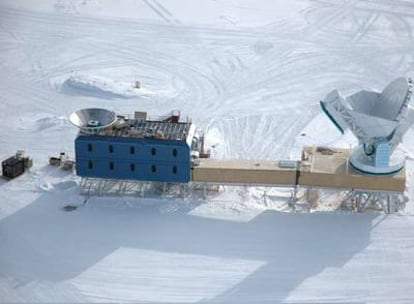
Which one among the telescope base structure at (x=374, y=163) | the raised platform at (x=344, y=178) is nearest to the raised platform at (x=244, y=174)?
the raised platform at (x=344, y=178)

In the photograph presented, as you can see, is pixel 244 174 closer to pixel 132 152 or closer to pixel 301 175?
pixel 301 175

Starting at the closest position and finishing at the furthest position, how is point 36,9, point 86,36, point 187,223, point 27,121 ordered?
point 187,223, point 27,121, point 86,36, point 36,9

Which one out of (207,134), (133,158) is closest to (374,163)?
(207,134)

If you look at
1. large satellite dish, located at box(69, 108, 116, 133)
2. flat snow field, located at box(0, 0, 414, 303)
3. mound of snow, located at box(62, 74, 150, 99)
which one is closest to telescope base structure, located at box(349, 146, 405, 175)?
flat snow field, located at box(0, 0, 414, 303)

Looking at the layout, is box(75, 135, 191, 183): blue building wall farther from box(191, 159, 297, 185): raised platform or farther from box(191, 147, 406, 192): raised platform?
box(191, 147, 406, 192): raised platform

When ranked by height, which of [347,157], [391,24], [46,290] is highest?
[391,24]

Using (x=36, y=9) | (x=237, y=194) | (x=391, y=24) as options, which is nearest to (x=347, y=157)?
(x=237, y=194)

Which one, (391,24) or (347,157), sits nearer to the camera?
→ (347,157)

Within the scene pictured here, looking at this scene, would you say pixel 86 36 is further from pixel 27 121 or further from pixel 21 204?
pixel 21 204
